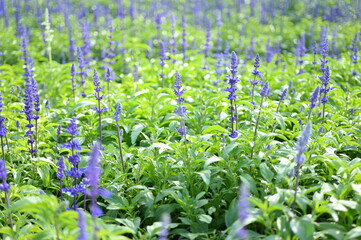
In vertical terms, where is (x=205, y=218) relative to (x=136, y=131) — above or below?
below

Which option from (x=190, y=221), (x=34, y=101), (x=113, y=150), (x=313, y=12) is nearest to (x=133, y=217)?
(x=190, y=221)

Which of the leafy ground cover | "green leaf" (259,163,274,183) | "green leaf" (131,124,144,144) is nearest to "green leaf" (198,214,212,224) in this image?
the leafy ground cover

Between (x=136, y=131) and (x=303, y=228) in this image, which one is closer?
(x=303, y=228)

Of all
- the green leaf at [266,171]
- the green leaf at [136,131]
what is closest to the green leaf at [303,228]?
the green leaf at [266,171]

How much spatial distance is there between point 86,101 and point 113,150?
1395 mm

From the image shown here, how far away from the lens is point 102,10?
51.4ft

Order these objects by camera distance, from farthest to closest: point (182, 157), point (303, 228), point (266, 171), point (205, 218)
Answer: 1. point (182, 157)
2. point (266, 171)
3. point (205, 218)
4. point (303, 228)

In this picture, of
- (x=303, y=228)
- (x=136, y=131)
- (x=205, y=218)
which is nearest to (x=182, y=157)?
(x=205, y=218)

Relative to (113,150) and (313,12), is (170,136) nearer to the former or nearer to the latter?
(113,150)

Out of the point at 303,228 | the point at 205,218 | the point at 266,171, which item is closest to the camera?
the point at 303,228

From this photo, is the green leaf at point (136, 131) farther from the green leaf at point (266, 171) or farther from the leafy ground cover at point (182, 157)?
the green leaf at point (266, 171)

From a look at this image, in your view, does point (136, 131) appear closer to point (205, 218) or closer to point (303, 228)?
point (205, 218)

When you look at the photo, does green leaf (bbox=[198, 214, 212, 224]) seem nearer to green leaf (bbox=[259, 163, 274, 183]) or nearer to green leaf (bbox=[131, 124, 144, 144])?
green leaf (bbox=[259, 163, 274, 183])

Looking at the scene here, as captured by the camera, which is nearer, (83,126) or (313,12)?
(83,126)
